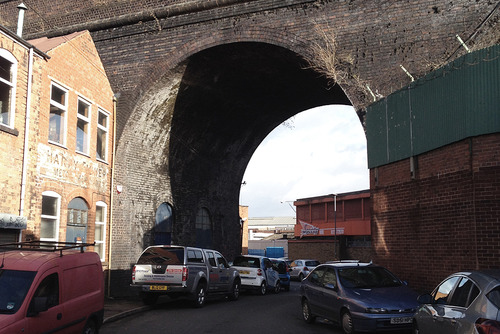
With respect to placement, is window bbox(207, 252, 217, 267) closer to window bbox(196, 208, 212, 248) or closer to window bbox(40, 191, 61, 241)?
window bbox(40, 191, 61, 241)

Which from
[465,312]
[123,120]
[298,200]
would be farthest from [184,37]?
[298,200]

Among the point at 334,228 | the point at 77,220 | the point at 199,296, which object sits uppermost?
the point at 77,220

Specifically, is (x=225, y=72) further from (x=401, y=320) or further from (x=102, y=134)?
(x=401, y=320)

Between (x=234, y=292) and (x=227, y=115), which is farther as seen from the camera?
(x=227, y=115)

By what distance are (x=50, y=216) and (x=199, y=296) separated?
5.08 meters

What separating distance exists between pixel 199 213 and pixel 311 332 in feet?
44.9

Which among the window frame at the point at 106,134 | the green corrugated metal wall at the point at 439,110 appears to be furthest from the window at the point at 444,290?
the window frame at the point at 106,134

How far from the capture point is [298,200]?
4466 cm

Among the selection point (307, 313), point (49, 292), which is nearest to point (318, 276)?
point (307, 313)

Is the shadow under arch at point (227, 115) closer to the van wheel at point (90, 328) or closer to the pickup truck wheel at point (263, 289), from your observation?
the pickup truck wheel at point (263, 289)

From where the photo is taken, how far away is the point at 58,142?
15.5m

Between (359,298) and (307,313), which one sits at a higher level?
(359,298)

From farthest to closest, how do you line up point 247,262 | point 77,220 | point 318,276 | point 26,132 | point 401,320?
point 247,262 < point 77,220 < point 26,132 < point 318,276 < point 401,320

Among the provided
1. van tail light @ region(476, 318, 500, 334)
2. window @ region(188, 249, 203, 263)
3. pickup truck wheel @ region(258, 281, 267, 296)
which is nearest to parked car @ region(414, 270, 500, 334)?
van tail light @ region(476, 318, 500, 334)
